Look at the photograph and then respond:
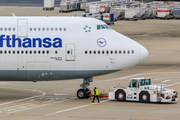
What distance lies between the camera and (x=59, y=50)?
38.3 metres

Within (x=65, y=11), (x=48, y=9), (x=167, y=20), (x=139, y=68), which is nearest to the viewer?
(x=139, y=68)

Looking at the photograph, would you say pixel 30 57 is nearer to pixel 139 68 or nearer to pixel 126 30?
pixel 139 68

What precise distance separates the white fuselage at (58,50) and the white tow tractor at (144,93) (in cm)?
203

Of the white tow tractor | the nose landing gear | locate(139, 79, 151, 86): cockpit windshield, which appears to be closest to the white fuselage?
the nose landing gear

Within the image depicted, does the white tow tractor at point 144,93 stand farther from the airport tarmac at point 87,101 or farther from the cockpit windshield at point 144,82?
the airport tarmac at point 87,101

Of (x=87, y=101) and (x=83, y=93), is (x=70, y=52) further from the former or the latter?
(x=87, y=101)

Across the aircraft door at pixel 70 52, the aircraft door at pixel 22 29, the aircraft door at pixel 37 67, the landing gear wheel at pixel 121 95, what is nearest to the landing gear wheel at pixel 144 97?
the landing gear wheel at pixel 121 95

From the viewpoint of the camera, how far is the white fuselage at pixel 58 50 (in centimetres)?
3825

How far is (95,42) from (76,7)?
90370mm

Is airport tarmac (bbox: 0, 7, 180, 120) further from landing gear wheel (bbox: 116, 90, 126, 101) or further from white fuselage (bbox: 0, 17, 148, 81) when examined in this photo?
white fuselage (bbox: 0, 17, 148, 81)

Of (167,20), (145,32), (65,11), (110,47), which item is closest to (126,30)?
(145,32)

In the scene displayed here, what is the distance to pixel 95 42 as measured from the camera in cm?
3869

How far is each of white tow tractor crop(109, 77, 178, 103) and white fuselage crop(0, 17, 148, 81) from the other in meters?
2.03

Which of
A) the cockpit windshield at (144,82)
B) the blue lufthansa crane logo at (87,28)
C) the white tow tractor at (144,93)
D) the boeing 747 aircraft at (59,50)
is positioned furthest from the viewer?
the blue lufthansa crane logo at (87,28)
